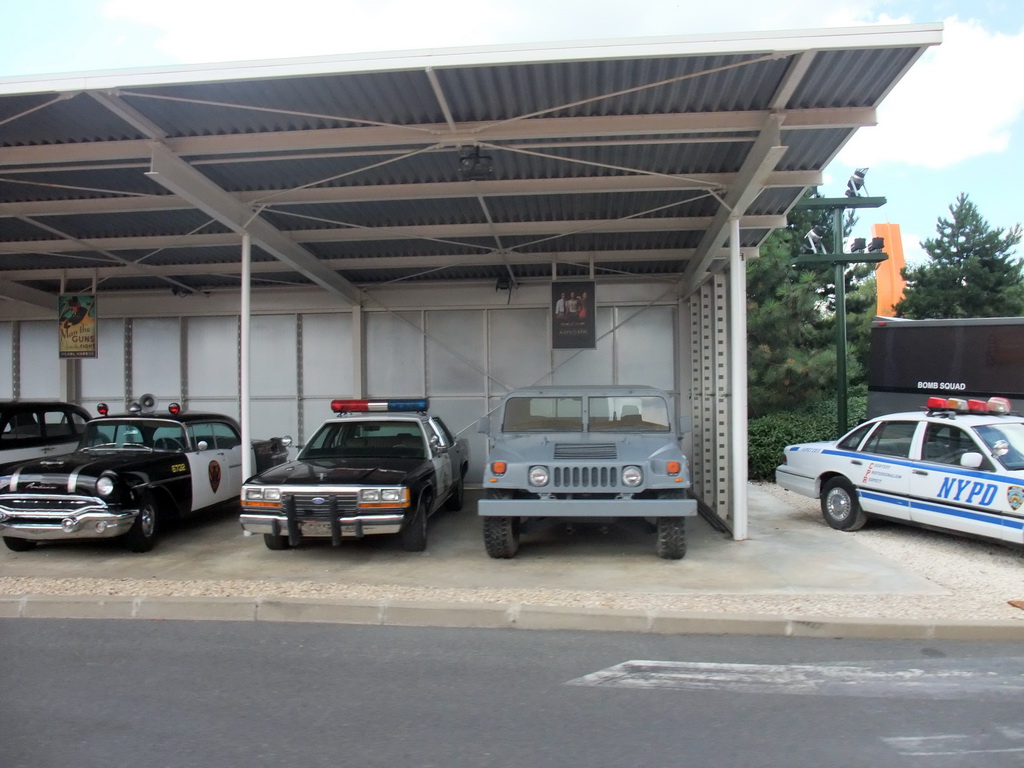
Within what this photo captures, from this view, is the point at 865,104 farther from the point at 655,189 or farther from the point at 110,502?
the point at 110,502

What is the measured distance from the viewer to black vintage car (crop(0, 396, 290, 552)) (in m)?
7.73

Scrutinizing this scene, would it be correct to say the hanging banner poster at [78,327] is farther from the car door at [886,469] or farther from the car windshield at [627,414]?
the car door at [886,469]

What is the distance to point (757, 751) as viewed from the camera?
12.0ft

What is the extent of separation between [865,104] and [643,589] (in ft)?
18.0

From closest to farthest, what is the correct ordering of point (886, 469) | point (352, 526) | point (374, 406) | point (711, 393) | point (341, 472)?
point (352, 526) < point (341, 472) < point (886, 469) < point (374, 406) < point (711, 393)

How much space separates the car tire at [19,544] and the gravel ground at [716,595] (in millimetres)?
1459

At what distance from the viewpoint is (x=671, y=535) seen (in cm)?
750

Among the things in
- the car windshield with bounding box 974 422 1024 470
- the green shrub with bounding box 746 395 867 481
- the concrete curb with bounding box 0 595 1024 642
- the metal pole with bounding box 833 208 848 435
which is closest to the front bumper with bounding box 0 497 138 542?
the concrete curb with bounding box 0 595 1024 642

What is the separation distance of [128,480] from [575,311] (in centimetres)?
729

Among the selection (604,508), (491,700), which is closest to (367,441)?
(604,508)

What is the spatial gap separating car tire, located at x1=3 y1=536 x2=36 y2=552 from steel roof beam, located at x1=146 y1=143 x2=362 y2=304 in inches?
179

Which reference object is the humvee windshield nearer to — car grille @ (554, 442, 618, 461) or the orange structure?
car grille @ (554, 442, 618, 461)

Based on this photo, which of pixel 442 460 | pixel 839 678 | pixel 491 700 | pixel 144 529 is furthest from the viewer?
pixel 442 460

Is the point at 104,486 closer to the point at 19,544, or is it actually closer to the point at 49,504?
the point at 49,504
